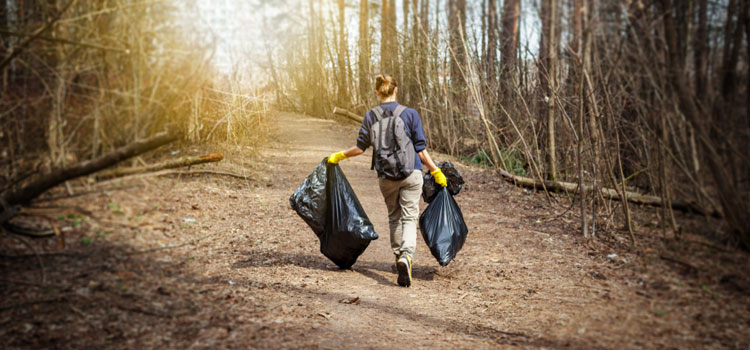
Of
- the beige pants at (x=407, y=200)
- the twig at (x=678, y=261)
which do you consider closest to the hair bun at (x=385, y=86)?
the beige pants at (x=407, y=200)

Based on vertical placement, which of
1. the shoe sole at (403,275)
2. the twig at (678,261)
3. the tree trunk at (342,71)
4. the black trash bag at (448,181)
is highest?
the tree trunk at (342,71)

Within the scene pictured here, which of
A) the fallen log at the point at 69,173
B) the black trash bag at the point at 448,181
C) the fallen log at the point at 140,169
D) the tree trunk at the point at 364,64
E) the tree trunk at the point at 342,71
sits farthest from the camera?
the tree trunk at the point at 342,71

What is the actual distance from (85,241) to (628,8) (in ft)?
11.3

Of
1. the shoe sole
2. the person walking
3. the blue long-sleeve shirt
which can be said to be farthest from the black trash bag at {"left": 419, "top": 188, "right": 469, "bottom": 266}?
the blue long-sleeve shirt

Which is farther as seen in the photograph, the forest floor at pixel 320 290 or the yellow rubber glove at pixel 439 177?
the yellow rubber glove at pixel 439 177

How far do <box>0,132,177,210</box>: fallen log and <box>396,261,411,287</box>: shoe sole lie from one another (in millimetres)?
2152

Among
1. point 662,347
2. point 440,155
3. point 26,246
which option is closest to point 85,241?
point 26,246

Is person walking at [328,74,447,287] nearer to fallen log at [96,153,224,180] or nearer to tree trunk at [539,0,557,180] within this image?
fallen log at [96,153,224,180]

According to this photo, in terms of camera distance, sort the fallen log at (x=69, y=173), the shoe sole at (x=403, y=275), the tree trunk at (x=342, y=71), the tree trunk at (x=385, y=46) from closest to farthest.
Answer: the fallen log at (x=69, y=173) < the shoe sole at (x=403, y=275) < the tree trunk at (x=385, y=46) < the tree trunk at (x=342, y=71)

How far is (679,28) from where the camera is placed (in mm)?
2584

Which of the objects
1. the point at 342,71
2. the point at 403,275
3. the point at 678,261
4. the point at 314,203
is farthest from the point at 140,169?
the point at 342,71

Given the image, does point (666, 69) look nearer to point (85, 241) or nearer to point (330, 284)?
point (330, 284)

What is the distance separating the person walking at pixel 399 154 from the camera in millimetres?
4195

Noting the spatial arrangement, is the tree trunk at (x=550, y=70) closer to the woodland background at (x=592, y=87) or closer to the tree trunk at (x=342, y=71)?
the woodland background at (x=592, y=87)
